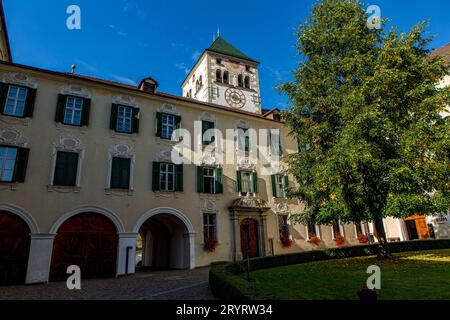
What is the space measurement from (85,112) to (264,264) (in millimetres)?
12108

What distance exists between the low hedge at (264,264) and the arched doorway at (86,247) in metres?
5.32

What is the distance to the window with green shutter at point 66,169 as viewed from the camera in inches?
567

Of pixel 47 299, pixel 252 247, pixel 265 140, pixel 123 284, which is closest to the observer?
pixel 47 299

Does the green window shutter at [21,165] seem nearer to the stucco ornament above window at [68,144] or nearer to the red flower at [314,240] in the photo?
the stucco ornament above window at [68,144]

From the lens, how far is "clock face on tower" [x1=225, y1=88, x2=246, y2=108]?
33.2 metres

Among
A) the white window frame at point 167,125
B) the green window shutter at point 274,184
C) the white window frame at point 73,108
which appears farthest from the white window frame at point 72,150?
the green window shutter at point 274,184

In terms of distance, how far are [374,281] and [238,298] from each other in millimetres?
5586

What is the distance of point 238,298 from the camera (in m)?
6.35

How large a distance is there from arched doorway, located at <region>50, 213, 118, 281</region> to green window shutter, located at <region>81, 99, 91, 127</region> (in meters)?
4.77

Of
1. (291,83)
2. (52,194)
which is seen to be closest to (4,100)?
(52,194)

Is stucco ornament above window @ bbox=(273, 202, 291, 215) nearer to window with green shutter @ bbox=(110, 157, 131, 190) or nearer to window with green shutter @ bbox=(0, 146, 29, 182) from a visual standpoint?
window with green shutter @ bbox=(110, 157, 131, 190)

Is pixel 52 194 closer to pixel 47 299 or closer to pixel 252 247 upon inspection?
pixel 47 299

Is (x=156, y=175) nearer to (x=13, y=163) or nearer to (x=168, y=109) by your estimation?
(x=168, y=109)

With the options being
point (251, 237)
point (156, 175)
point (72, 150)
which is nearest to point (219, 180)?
point (156, 175)
